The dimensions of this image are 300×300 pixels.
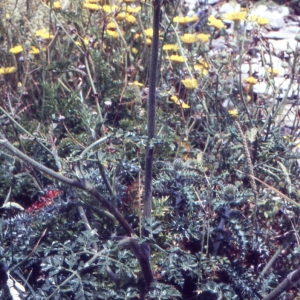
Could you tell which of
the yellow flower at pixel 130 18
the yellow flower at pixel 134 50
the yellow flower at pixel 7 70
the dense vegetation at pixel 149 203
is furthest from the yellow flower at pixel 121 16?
the yellow flower at pixel 7 70

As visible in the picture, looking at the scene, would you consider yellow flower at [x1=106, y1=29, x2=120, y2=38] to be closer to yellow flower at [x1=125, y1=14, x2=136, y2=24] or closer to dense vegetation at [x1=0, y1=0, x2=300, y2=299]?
yellow flower at [x1=125, y1=14, x2=136, y2=24]

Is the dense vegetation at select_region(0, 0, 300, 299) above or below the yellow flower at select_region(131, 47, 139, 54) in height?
below

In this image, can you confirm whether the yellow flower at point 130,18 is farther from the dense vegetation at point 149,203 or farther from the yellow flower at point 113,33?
the dense vegetation at point 149,203

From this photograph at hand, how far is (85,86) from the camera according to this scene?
2.93 metres

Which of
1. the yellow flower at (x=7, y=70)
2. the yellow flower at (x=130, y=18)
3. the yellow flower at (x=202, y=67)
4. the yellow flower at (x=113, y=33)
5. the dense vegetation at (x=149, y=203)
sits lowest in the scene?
the dense vegetation at (x=149, y=203)

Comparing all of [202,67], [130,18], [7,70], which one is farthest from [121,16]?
[7,70]

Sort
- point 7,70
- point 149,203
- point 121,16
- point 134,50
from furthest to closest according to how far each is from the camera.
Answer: point 134,50 < point 121,16 < point 7,70 < point 149,203

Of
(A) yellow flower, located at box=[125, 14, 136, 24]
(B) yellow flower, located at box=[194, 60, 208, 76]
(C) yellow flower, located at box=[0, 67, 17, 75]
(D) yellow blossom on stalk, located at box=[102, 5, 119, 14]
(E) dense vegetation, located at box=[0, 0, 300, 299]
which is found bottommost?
(E) dense vegetation, located at box=[0, 0, 300, 299]

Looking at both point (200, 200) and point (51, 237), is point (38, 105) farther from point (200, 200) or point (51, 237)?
point (200, 200)

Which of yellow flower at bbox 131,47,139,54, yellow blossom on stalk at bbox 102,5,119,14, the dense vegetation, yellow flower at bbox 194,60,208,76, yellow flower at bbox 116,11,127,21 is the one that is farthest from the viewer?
yellow flower at bbox 131,47,139,54

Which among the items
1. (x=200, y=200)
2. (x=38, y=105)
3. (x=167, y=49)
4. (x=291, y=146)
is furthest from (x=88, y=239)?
(x=167, y=49)

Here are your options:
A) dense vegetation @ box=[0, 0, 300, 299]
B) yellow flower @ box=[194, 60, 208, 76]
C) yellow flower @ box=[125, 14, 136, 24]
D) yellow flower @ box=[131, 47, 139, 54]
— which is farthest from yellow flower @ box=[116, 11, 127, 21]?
yellow flower @ box=[194, 60, 208, 76]

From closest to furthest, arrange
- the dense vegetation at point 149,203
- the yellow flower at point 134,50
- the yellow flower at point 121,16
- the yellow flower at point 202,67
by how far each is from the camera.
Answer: the dense vegetation at point 149,203 < the yellow flower at point 202,67 < the yellow flower at point 121,16 < the yellow flower at point 134,50

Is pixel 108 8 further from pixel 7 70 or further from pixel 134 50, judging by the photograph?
pixel 7 70
